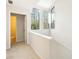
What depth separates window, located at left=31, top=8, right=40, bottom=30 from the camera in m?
6.38

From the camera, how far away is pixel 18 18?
22.5ft

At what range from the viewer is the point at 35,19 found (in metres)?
6.77

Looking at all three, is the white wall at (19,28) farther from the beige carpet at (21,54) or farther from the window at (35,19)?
the beige carpet at (21,54)

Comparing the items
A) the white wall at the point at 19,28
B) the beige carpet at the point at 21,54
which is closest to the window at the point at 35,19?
the white wall at the point at 19,28

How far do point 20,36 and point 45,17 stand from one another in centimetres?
265

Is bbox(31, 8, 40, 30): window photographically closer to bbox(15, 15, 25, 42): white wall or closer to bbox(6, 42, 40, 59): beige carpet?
→ bbox(15, 15, 25, 42): white wall

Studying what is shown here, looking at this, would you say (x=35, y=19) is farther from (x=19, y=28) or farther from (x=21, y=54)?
(x=21, y=54)

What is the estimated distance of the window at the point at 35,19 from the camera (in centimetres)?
638

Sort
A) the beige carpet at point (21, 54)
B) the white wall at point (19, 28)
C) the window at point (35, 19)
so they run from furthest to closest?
the white wall at point (19, 28), the window at point (35, 19), the beige carpet at point (21, 54)

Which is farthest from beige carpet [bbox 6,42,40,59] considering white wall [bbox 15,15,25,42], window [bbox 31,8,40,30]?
white wall [bbox 15,15,25,42]
